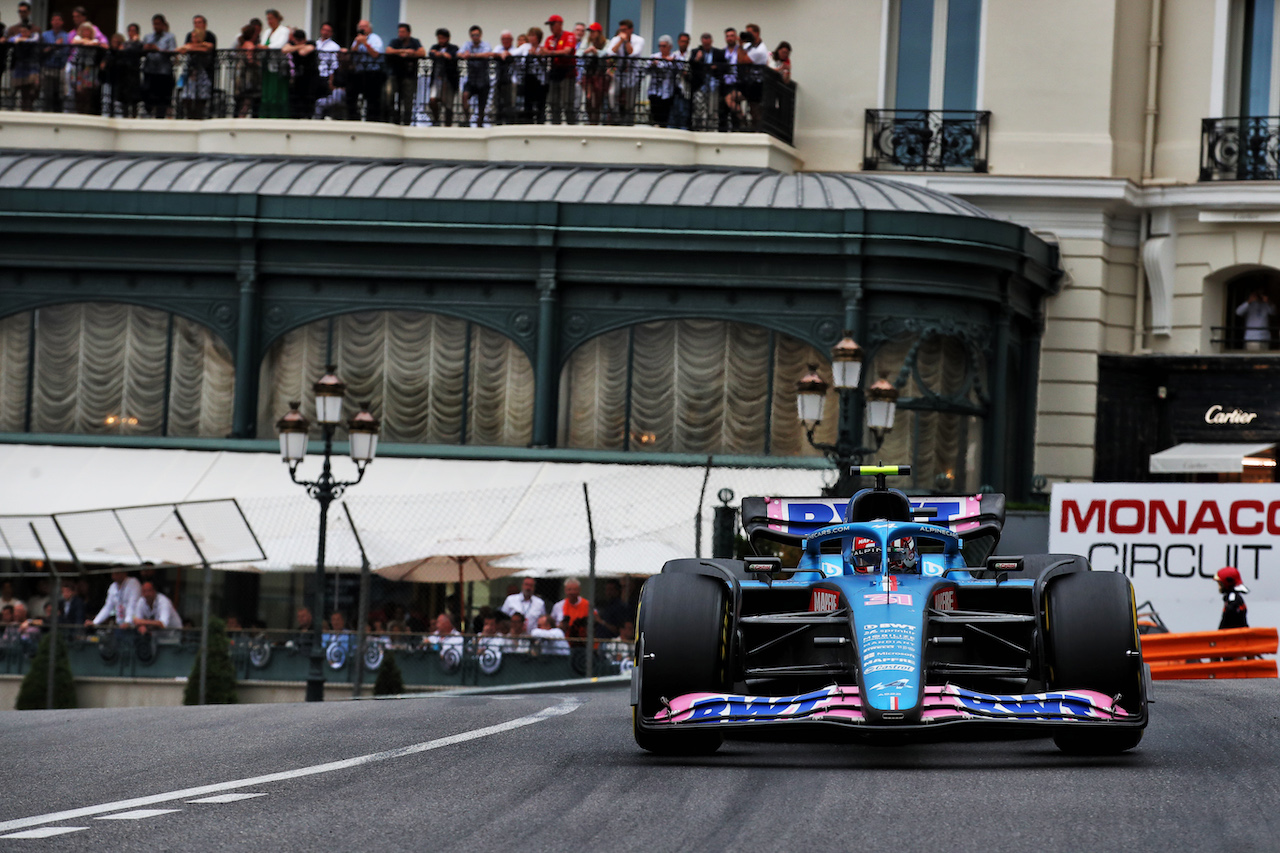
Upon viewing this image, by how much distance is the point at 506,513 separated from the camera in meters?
23.0

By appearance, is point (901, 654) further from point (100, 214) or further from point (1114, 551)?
point (100, 214)

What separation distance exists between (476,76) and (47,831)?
23396 millimetres

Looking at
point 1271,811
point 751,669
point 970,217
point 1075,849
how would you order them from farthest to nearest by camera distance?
point 970,217
point 751,669
point 1271,811
point 1075,849

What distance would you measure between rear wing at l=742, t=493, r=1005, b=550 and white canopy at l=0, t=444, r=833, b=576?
9678 millimetres

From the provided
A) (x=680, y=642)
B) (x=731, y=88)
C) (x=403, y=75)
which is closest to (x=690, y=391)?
(x=731, y=88)

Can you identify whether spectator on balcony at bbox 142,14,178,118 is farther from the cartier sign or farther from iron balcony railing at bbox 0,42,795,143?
the cartier sign

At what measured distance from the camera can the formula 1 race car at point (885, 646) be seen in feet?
31.3

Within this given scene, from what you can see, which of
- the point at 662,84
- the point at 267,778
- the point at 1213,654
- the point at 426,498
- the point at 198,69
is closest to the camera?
the point at 267,778

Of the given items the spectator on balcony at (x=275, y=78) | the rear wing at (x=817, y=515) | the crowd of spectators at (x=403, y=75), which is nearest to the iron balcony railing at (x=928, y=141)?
the crowd of spectators at (x=403, y=75)

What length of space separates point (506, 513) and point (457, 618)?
1343 mm

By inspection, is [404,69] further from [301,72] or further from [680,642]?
[680,642]

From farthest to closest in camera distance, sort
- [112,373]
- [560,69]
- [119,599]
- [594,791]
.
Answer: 1. [560,69]
2. [112,373]
3. [119,599]
4. [594,791]

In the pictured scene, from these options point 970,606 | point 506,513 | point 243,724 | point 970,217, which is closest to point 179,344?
point 506,513

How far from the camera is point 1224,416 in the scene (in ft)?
100.0
